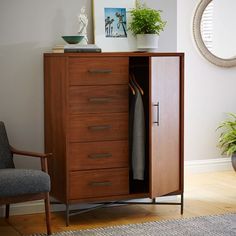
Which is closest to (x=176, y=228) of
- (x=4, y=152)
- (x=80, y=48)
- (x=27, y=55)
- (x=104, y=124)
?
(x=104, y=124)

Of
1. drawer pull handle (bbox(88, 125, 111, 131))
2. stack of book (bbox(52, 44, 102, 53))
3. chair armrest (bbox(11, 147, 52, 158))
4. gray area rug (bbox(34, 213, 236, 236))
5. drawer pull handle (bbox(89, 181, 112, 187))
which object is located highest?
stack of book (bbox(52, 44, 102, 53))

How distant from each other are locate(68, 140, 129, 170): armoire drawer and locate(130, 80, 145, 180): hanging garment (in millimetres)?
74

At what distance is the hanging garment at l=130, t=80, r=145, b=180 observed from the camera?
166 inches

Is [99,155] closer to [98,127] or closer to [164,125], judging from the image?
[98,127]

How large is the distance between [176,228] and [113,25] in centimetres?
160

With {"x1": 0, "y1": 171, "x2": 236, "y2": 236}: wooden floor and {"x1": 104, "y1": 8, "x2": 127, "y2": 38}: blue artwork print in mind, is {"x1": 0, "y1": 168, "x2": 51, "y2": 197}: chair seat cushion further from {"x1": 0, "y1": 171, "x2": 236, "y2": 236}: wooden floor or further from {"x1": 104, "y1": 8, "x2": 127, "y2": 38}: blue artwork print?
{"x1": 104, "y1": 8, "x2": 127, "y2": 38}: blue artwork print

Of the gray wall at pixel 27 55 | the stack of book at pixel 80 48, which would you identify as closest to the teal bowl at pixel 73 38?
the stack of book at pixel 80 48

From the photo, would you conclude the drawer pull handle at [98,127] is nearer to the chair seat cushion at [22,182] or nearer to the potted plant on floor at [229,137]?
the chair seat cushion at [22,182]

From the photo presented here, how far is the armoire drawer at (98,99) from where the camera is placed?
400cm

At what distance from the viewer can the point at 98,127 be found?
4.09 m

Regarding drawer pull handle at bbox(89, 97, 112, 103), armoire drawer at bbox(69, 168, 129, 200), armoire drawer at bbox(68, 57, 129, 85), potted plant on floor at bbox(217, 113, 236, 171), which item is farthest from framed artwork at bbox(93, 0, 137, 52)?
potted plant on floor at bbox(217, 113, 236, 171)

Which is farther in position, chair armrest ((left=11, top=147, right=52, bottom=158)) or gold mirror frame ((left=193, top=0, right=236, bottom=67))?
gold mirror frame ((left=193, top=0, right=236, bottom=67))

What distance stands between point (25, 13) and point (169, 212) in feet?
6.01

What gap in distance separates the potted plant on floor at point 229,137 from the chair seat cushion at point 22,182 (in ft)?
8.21
